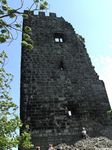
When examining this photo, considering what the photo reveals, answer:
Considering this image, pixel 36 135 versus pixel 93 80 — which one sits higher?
pixel 93 80

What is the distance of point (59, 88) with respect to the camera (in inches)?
693

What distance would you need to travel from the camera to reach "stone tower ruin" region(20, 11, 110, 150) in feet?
53.1

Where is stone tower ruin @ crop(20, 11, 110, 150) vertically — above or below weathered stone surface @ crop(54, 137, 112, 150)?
above

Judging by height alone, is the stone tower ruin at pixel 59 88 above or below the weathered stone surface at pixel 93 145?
above

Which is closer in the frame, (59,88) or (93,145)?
(93,145)

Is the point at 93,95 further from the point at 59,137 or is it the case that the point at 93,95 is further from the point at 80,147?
the point at 80,147

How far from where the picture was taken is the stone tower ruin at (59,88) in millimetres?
16192

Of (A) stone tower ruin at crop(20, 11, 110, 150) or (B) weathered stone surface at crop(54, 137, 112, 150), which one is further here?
(A) stone tower ruin at crop(20, 11, 110, 150)

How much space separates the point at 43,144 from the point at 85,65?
5.75m

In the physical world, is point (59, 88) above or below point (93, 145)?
above

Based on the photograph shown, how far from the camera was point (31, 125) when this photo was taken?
16.0 m

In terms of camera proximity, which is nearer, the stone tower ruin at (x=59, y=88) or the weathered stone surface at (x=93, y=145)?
the weathered stone surface at (x=93, y=145)

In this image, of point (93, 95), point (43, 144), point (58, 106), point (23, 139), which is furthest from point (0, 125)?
point (93, 95)

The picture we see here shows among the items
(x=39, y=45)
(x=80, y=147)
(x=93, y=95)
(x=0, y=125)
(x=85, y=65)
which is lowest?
(x=80, y=147)
